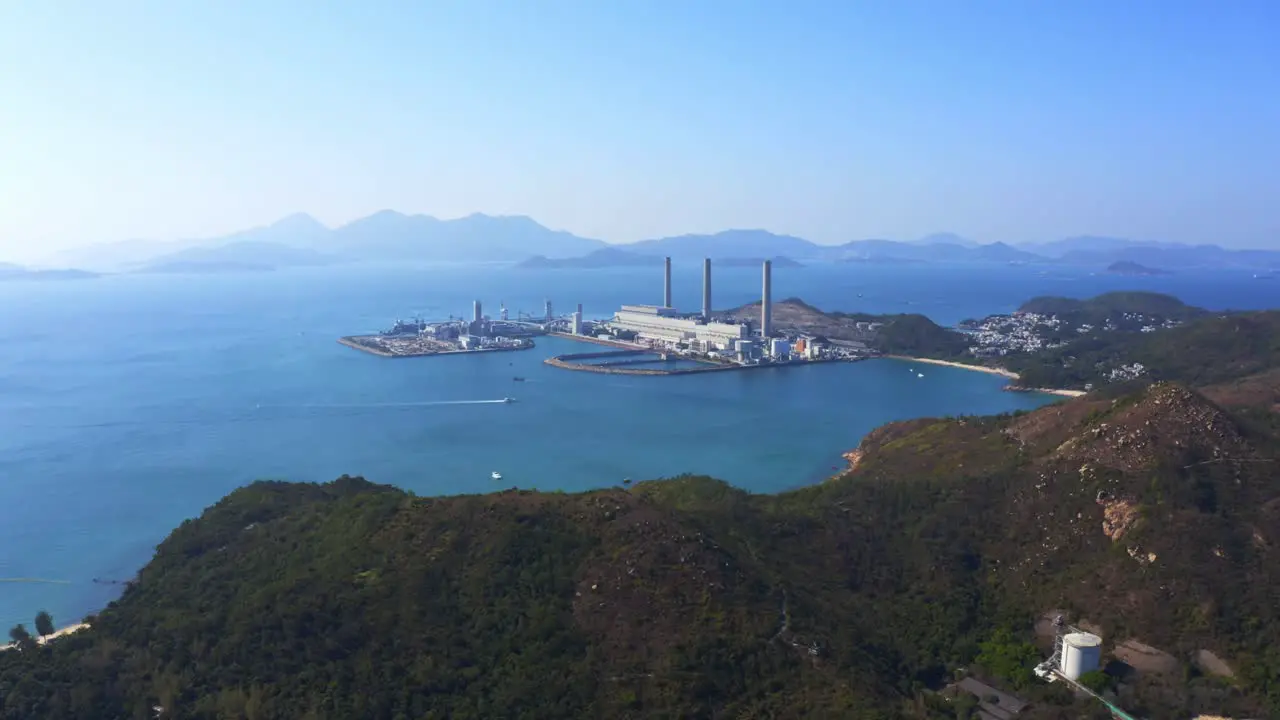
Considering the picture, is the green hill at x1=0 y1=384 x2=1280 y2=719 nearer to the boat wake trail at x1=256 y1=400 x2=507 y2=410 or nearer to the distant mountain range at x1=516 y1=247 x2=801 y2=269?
the boat wake trail at x1=256 y1=400 x2=507 y2=410

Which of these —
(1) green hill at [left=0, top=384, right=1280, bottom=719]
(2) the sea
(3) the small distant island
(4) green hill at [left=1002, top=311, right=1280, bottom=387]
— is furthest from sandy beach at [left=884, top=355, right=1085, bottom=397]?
(3) the small distant island

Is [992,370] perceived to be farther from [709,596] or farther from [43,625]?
[43,625]

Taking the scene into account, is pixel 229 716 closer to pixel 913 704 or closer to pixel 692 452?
pixel 913 704

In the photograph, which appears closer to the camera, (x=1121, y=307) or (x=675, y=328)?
(x=675, y=328)

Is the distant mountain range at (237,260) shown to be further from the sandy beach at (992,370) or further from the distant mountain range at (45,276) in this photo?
the sandy beach at (992,370)

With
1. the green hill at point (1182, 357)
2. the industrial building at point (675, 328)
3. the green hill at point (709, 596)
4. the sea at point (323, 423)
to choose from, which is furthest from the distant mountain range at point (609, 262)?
the green hill at point (709, 596)

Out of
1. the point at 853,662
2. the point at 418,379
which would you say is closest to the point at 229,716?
the point at 853,662

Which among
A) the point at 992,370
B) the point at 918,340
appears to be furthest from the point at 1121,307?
the point at 992,370
